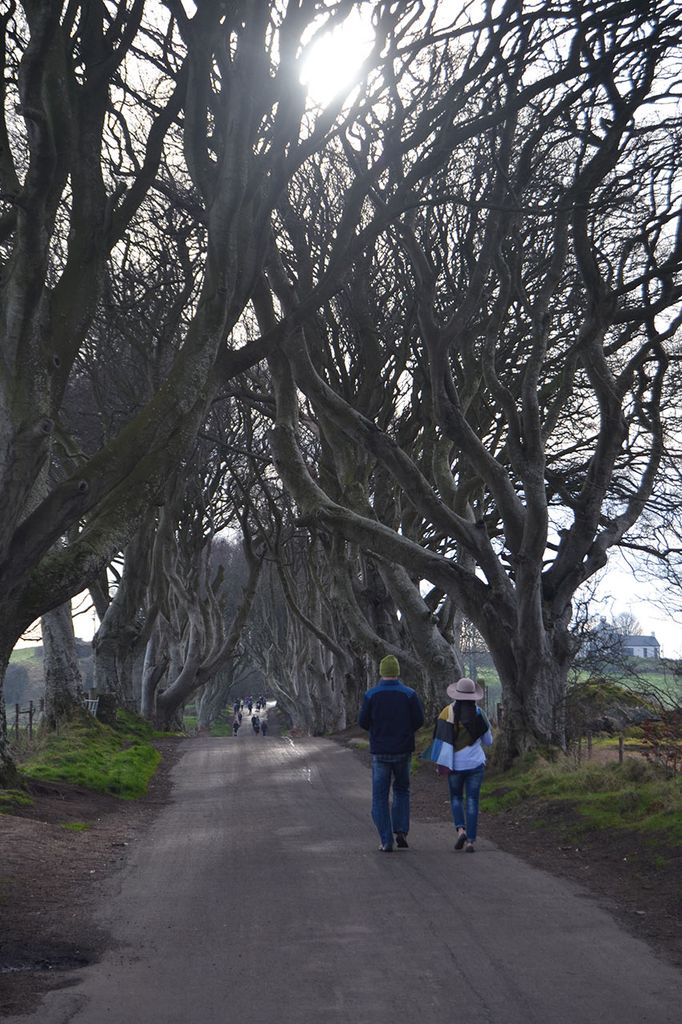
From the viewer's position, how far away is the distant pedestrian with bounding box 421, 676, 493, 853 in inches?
431

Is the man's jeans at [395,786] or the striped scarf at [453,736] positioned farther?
the striped scarf at [453,736]

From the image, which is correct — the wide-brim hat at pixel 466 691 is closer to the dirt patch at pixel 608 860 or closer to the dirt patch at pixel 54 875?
the dirt patch at pixel 608 860

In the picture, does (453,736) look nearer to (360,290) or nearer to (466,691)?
(466,691)

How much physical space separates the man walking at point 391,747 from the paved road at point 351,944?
30 centimetres

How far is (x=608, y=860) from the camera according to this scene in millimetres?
9898

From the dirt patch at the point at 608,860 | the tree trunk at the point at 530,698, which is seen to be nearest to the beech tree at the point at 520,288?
the tree trunk at the point at 530,698

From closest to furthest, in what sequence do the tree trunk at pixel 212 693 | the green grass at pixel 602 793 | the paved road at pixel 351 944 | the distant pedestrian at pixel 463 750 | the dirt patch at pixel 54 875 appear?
the paved road at pixel 351 944, the dirt patch at pixel 54 875, the green grass at pixel 602 793, the distant pedestrian at pixel 463 750, the tree trunk at pixel 212 693

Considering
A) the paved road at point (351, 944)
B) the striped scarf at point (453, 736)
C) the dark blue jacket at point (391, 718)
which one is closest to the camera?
the paved road at point (351, 944)

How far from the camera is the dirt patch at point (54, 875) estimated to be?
20.1 feet

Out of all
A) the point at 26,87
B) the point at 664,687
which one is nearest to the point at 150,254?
the point at 26,87

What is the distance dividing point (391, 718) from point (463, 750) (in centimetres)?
75

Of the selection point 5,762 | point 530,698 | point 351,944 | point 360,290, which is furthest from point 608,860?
point 360,290

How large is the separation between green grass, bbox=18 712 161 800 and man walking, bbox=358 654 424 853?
6154 millimetres

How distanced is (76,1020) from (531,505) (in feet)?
39.1
